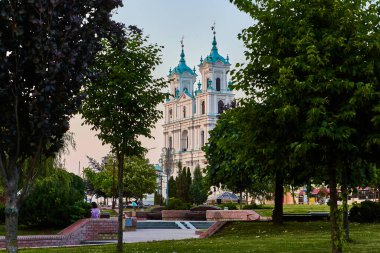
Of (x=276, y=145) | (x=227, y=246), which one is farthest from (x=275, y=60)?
(x=227, y=246)

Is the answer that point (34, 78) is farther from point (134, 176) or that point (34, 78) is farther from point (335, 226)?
point (134, 176)

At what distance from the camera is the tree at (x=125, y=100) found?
17000 millimetres

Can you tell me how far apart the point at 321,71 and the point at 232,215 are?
104ft

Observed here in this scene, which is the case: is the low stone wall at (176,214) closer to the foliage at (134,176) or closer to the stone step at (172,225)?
the stone step at (172,225)

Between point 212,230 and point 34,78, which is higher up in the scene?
point 34,78

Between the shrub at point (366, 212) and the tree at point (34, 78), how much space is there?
2052 centimetres

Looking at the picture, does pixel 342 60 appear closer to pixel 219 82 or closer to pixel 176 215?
pixel 176 215

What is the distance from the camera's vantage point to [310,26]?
42.5 ft

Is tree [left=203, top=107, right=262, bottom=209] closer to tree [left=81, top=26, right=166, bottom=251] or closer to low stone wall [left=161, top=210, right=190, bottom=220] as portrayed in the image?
tree [left=81, top=26, right=166, bottom=251]

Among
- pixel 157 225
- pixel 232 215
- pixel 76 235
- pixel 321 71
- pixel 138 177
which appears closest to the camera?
pixel 321 71

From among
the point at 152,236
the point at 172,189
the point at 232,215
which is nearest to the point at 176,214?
the point at 232,215

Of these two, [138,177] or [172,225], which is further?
[138,177]

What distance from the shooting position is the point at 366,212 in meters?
28.9

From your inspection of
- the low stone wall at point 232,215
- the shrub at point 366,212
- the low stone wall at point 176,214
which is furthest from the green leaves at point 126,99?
the low stone wall at point 176,214
